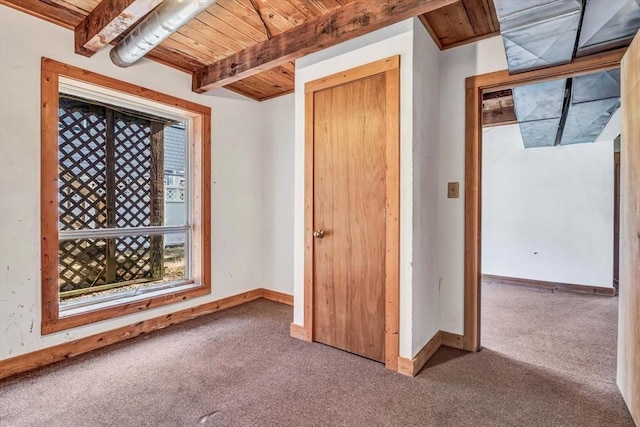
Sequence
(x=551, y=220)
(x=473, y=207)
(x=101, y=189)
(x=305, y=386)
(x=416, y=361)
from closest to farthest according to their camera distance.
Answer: (x=305, y=386), (x=416, y=361), (x=473, y=207), (x=101, y=189), (x=551, y=220)

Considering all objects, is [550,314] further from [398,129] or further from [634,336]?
[398,129]

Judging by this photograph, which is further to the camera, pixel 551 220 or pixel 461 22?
pixel 551 220

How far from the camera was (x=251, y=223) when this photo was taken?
11.9 ft

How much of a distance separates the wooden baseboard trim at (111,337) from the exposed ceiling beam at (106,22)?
212 centimetres

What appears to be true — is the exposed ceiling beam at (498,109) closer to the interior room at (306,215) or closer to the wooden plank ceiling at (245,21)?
the interior room at (306,215)

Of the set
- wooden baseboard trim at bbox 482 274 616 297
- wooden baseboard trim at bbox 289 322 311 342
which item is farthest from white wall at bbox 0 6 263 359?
wooden baseboard trim at bbox 482 274 616 297

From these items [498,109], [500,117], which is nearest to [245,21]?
[498,109]

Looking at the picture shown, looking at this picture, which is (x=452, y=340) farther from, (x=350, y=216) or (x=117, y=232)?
(x=117, y=232)

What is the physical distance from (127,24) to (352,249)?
2.06m

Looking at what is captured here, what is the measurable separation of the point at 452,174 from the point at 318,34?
1.42 meters

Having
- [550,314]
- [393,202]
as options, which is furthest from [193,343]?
[550,314]

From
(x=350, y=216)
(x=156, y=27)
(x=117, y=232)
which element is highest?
(x=156, y=27)

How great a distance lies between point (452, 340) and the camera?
2408mm

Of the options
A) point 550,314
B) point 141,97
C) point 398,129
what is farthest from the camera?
point 550,314
